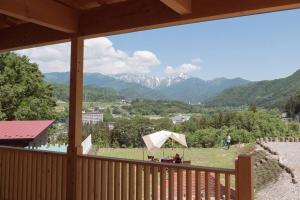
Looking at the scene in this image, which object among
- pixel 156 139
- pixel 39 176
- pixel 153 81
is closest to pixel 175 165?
pixel 39 176

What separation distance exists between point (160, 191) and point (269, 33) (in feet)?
66.7

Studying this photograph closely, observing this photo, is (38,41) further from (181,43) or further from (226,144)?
(181,43)

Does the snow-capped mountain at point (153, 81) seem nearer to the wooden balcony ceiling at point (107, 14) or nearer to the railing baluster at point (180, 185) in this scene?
the wooden balcony ceiling at point (107, 14)

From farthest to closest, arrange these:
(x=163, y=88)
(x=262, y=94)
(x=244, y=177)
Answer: (x=163, y=88) → (x=262, y=94) → (x=244, y=177)

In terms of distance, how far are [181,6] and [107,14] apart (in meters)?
0.99

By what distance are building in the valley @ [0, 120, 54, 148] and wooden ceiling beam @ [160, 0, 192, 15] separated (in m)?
4.58

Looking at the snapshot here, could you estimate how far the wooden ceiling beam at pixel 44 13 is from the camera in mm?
2804

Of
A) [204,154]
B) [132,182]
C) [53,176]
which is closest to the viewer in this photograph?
[132,182]

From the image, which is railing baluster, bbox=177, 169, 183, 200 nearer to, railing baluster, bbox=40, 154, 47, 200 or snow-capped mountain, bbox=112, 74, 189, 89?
railing baluster, bbox=40, 154, 47, 200

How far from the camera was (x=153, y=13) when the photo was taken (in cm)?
290

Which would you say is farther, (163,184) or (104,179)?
(104,179)

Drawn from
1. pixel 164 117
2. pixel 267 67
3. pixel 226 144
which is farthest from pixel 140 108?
pixel 267 67

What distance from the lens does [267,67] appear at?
1706cm

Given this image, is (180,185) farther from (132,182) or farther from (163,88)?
(163,88)
